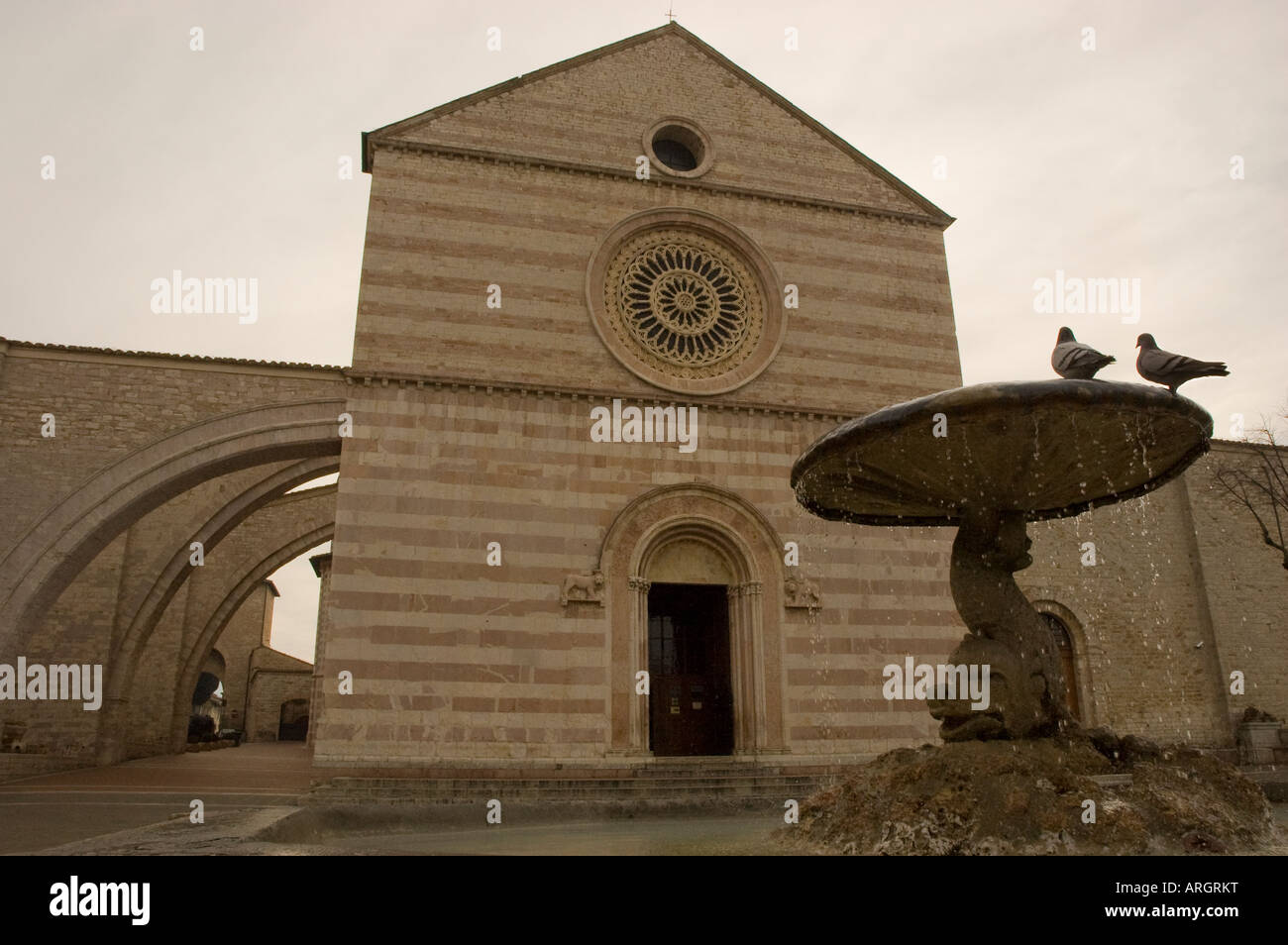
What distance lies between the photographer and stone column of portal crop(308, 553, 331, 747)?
19.7 m

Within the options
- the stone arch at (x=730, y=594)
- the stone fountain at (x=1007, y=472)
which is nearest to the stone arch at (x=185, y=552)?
the stone arch at (x=730, y=594)

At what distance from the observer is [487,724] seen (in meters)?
13.6

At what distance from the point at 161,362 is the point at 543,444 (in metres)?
6.60

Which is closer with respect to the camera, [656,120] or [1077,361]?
[1077,361]

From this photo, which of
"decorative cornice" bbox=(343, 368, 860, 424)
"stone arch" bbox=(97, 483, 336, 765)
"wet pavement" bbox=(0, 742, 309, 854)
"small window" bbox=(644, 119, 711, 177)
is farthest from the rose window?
"wet pavement" bbox=(0, 742, 309, 854)

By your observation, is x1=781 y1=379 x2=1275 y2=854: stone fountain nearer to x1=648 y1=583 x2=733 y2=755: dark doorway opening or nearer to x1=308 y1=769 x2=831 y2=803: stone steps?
x1=308 y1=769 x2=831 y2=803: stone steps

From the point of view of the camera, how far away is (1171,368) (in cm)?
682

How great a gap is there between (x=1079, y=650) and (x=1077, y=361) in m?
15.2

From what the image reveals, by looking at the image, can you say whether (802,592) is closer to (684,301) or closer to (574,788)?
(574,788)

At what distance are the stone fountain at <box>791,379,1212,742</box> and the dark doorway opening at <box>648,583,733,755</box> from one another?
8.09 meters

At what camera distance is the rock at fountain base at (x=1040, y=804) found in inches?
229

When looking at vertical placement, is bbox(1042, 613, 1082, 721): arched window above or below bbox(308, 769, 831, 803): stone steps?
above

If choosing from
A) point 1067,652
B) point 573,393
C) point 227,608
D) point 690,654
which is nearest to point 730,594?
point 690,654

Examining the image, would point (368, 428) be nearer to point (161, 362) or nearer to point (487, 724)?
point (161, 362)
